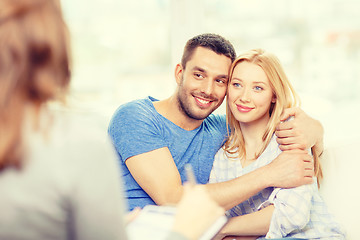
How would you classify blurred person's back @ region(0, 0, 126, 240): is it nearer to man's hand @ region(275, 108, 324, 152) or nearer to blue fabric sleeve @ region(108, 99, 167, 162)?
blue fabric sleeve @ region(108, 99, 167, 162)

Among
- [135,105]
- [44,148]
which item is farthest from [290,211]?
[44,148]

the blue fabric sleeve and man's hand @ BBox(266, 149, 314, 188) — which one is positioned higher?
the blue fabric sleeve

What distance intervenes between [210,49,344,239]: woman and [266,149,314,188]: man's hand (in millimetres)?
32

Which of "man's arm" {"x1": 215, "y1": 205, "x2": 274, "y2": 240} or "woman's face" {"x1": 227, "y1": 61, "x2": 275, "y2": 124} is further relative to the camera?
"woman's face" {"x1": 227, "y1": 61, "x2": 275, "y2": 124}

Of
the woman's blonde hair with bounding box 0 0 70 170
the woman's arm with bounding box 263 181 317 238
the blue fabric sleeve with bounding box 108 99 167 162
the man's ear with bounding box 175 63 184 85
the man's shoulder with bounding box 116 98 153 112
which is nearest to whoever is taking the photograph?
the woman's blonde hair with bounding box 0 0 70 170

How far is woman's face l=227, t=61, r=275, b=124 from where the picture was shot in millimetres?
1675

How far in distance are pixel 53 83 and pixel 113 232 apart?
284 mm

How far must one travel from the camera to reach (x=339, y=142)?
176cm

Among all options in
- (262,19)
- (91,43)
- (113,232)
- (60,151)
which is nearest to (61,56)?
(60,151)

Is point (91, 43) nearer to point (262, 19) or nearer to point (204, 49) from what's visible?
point (204, 49)

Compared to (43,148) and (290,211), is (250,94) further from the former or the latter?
(43,148)

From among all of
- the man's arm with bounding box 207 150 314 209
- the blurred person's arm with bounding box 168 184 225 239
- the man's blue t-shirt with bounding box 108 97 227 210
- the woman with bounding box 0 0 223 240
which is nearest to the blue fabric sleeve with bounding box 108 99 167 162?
the man's blue t-shirt with bounding box 108 97 227 210

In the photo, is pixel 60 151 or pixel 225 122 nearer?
pixel 60 151

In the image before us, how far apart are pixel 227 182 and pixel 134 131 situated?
1.38 ft
